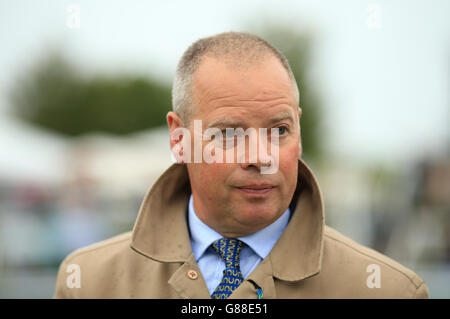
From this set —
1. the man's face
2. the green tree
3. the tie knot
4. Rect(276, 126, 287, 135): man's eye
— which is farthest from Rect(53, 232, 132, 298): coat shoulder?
the green tree

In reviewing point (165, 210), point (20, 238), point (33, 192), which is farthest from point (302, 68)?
point (165, 210)

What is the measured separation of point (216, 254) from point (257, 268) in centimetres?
29

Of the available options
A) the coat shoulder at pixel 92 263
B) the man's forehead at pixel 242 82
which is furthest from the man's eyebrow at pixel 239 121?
the coat shoulder at pixel 92 263

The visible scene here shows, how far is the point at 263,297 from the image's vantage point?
8.68 ft

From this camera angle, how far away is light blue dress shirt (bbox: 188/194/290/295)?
2.82 metres

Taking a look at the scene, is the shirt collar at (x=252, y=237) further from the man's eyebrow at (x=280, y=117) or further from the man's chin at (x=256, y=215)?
the man's eyebrow at (x=280, y=117)

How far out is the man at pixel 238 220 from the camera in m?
2.66

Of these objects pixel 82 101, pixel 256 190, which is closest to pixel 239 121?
pixel 256 190

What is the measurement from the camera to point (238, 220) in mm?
2754

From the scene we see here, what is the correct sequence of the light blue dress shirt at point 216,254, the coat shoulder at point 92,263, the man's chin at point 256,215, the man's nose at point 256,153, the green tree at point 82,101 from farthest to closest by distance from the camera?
the green tree at point 82,101 < the coat shoulder at point 92,263 < the light blue dress shirt at point 216,254 < the man's chin at point 256,215 < the man's nose at point 256,153

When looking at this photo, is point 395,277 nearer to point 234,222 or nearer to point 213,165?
point 234,222

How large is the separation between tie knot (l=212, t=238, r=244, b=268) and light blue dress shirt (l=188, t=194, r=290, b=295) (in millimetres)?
29

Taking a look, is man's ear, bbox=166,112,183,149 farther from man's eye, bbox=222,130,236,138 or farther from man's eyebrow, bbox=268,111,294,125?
man's eyebrow, bbox=268,111,294,125
